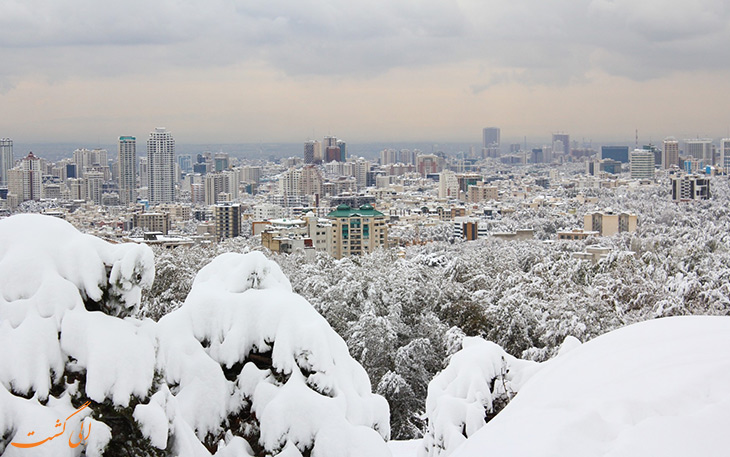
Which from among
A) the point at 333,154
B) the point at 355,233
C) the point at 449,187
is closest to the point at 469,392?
the point at 355,233

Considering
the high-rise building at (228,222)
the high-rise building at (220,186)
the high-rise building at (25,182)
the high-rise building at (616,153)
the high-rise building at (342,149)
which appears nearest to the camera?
the high-rise building at (228,222)

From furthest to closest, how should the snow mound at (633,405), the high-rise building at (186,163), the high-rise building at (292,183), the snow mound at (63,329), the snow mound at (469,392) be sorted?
the high-rise building at (186,163) < the high-rise building at (292,183) < the snow mound at (469,392) < the snow mound at (63,329) < the snow mound at (633,405)

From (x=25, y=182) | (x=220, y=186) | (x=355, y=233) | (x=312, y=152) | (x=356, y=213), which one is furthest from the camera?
(x=312, y=152)

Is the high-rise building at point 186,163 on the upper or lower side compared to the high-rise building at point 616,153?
lower

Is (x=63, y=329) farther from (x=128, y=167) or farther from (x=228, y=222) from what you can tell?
(x=128, y=167)

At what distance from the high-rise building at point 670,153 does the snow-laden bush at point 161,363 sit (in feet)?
494

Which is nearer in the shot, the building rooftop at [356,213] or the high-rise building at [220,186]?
the building rooftop at [356,213]

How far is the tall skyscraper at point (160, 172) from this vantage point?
121 meters

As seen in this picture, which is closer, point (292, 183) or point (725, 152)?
point (292, 183)

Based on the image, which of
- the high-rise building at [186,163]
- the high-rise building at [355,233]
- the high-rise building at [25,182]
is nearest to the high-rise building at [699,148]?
the high-rise building at [186,163]

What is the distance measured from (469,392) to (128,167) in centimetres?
12094

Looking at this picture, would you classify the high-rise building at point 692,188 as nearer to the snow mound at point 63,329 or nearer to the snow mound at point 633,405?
the snow mound at point 63,329

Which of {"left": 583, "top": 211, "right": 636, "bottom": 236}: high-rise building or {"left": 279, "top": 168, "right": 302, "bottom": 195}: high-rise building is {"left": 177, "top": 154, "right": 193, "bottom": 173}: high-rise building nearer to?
{"left": 279, "top": 168, "right": 302, "bottom": 195}: high-rise building

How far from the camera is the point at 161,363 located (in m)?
3.75
